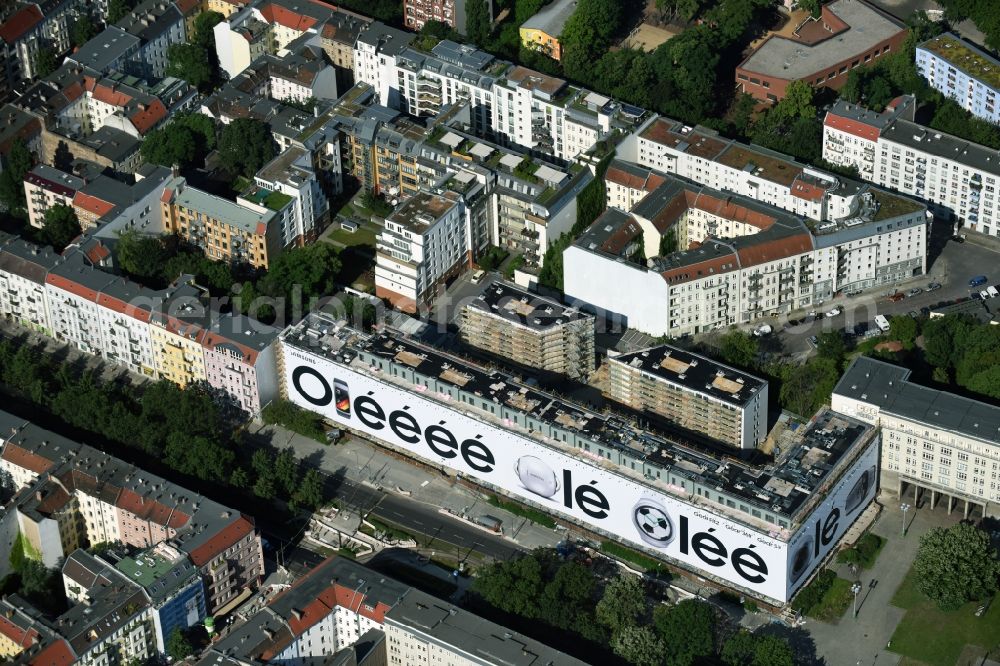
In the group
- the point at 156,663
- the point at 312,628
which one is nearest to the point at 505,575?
the point at 312,628

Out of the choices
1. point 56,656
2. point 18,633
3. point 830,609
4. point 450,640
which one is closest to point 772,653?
point 830,609

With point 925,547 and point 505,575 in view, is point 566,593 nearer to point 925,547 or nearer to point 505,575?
point 505,575

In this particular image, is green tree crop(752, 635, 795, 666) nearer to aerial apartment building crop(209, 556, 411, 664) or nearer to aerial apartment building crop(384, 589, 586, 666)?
aerial apartment building crop(384, 589, 586, 666)

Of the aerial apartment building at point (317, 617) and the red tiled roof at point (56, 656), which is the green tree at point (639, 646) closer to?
the aerial apartment building at point (317, 617)

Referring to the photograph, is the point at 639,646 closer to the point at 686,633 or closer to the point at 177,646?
the point at 686,633

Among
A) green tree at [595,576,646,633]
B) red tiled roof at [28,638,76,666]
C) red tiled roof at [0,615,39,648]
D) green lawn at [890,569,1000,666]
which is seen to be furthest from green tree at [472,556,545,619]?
red tiled roof at [0,615,39,648]
